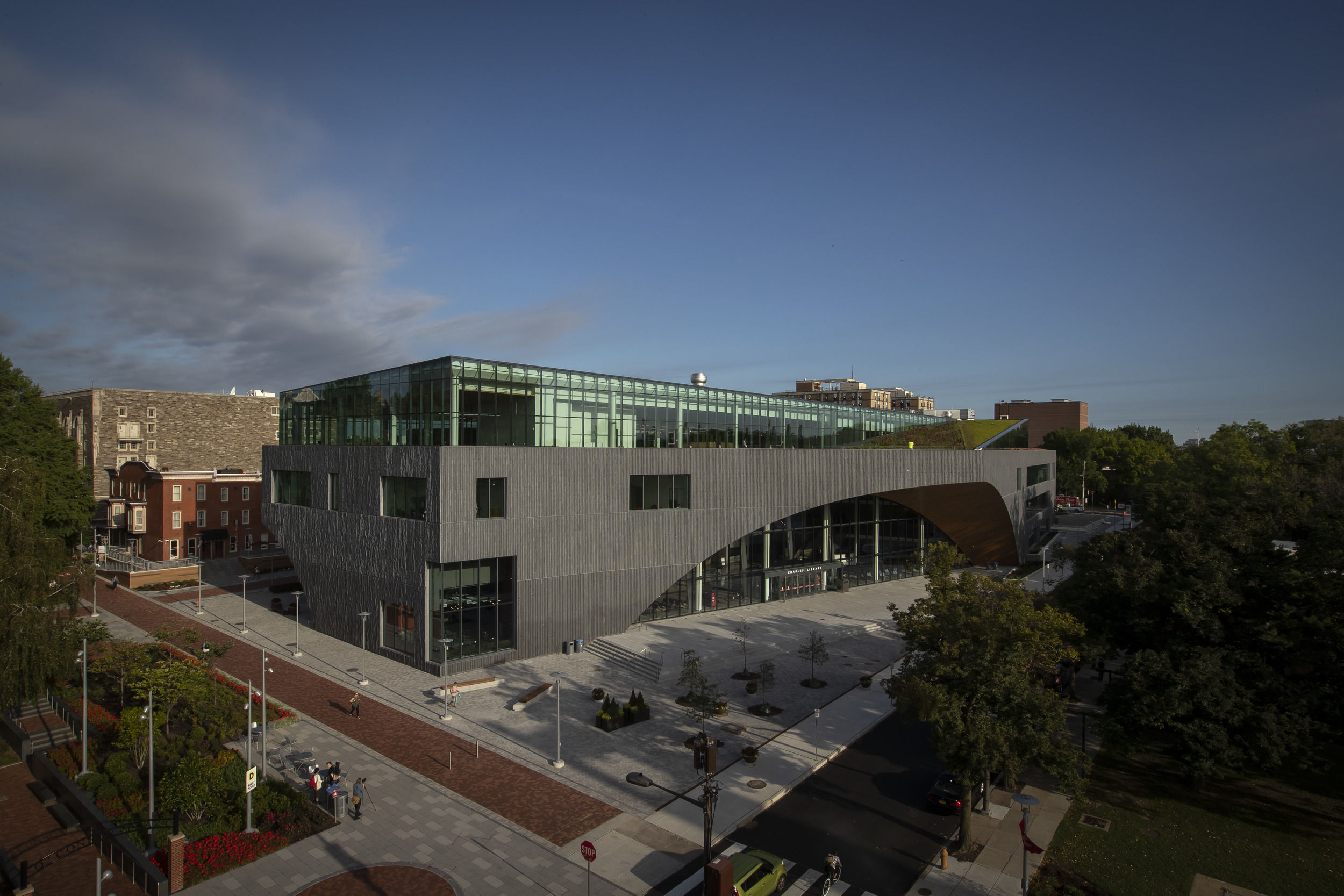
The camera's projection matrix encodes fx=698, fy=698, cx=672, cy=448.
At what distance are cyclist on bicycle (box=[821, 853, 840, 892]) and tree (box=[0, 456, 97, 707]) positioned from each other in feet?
81.7

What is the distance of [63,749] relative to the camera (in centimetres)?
2359

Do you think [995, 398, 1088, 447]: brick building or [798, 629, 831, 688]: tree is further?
[995, 398, 1088, 447]: brick building

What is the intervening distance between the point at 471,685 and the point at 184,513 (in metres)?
42.7

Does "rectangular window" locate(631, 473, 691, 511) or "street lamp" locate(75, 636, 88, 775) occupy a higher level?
"rectangular window" locate(631, 473, 691, 511)

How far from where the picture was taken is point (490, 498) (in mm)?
32219

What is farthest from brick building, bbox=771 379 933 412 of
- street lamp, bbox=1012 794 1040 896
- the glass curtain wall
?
A: street lamp, bbox=1012 794 1040 896

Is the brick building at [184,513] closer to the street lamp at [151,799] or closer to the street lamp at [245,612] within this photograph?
the street lamp at [245,612]

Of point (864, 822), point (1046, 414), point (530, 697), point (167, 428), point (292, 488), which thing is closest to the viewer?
point (864, 822)

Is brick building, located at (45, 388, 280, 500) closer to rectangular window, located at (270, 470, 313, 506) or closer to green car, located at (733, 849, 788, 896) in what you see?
rectangular window, located at (270, 470, 313, 506)

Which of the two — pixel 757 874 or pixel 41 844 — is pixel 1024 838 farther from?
pixel 41 844

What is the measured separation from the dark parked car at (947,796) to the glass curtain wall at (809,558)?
19.8 m

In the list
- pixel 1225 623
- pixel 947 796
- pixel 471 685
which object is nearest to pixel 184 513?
pixel 471 685

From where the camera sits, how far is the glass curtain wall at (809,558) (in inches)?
1686

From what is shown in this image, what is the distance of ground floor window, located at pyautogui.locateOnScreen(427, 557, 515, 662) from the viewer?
31547 millimetres
